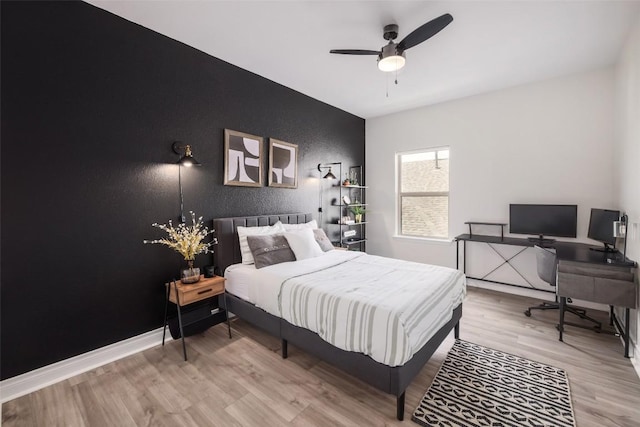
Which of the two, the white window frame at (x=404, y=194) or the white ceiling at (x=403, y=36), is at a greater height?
the white ceiling at (x=403, y=36)

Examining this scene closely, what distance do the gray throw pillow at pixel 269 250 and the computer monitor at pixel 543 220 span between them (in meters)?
3.21

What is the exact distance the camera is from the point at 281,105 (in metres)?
3.81

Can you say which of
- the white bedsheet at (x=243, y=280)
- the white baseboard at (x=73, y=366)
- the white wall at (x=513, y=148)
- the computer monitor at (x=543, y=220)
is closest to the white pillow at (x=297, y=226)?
the white bedsheet at (x=243, y=280)

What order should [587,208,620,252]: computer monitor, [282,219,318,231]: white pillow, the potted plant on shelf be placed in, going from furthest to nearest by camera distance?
the potted plant on shelf, [282,219,318,231]: white pillow, [587,208,620,252]: computer monitor

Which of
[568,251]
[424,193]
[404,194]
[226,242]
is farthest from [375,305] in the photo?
[404,194]

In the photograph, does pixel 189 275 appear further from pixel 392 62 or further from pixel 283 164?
pixel 392 62

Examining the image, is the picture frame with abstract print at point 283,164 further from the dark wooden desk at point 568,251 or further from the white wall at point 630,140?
the white wall at point 630,140

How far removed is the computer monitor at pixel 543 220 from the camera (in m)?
3.40

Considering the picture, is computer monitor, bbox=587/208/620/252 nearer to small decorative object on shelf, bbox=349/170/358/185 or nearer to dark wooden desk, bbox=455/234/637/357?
dark wooden desk, bbox=455/234/637/357

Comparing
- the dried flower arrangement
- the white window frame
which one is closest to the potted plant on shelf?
the white window frame

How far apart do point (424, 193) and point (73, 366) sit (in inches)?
198

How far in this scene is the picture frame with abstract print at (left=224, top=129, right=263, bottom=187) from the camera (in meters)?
3.17

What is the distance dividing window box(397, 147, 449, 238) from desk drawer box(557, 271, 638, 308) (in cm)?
206

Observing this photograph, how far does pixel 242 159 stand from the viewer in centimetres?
333
